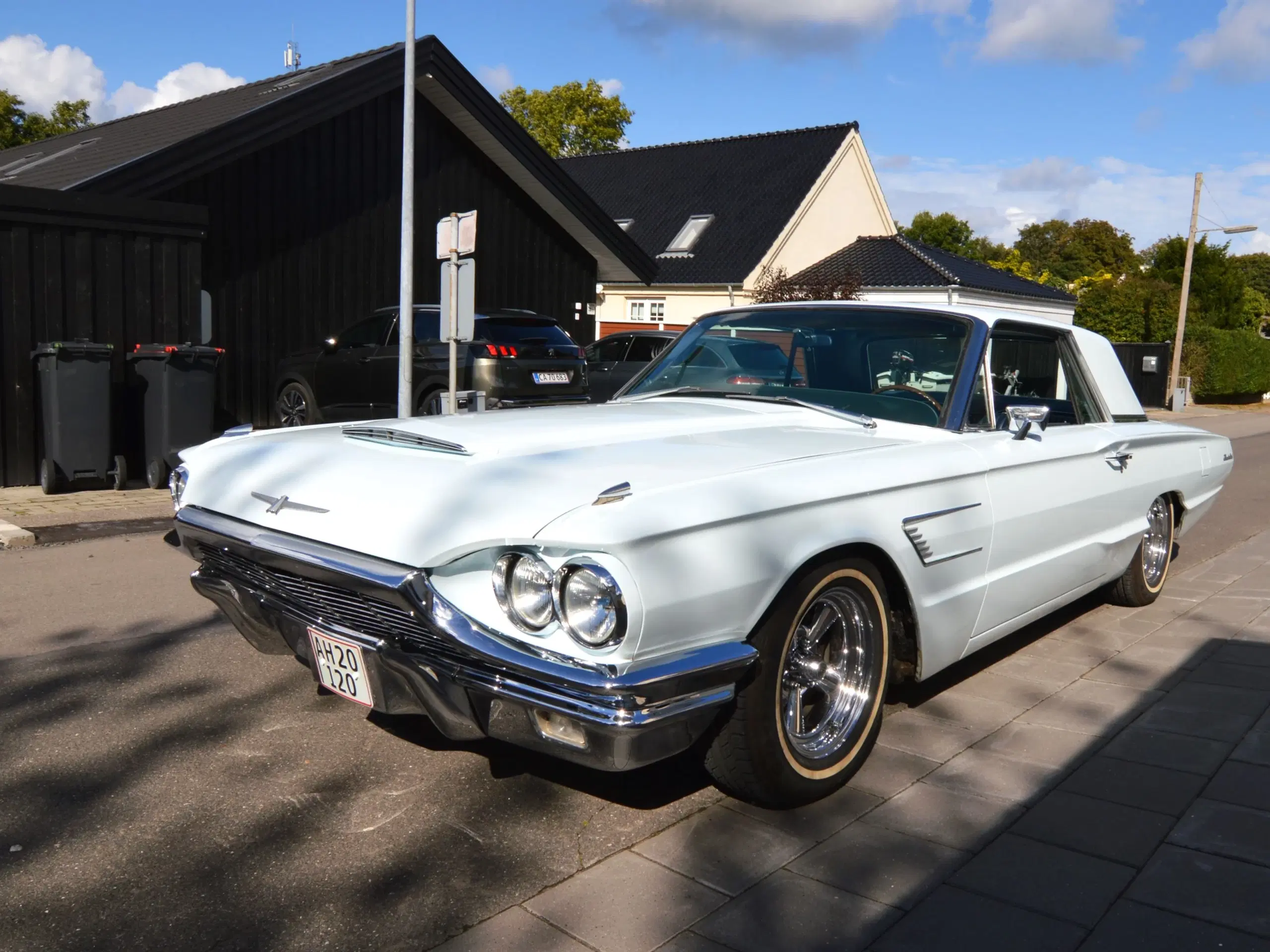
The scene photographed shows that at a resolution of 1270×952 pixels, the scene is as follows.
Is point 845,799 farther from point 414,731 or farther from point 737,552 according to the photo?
point 414,731

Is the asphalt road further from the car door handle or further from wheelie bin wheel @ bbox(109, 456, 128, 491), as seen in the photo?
wheelie bin wheel @ bbox(109, 456, 128, 491)

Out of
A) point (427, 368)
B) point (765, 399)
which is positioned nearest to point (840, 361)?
point (765, 399)

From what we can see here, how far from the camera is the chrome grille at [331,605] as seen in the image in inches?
115

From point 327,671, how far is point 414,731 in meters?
0.87

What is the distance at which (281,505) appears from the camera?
3.30 meters

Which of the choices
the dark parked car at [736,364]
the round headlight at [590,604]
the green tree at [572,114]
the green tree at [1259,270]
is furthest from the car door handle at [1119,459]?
the green tree at [1259,270]

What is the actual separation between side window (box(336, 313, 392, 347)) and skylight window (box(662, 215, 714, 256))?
66.2 ft

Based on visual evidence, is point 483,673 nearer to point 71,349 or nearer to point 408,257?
point 71,349

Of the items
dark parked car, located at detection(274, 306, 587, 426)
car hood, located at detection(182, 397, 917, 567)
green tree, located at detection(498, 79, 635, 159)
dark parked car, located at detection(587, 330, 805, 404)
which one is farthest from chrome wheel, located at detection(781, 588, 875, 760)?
green tree, located at detection(498, 79, 635, 159)

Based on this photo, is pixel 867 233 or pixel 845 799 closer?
pixel 845 799

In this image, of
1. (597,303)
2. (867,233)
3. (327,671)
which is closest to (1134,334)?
(867,233)

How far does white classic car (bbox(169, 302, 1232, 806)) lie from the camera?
271 centimetres

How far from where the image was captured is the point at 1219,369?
1369 inches

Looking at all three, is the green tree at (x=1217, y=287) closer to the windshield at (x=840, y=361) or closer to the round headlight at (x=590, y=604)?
the windshield at (x=840, y=361)
